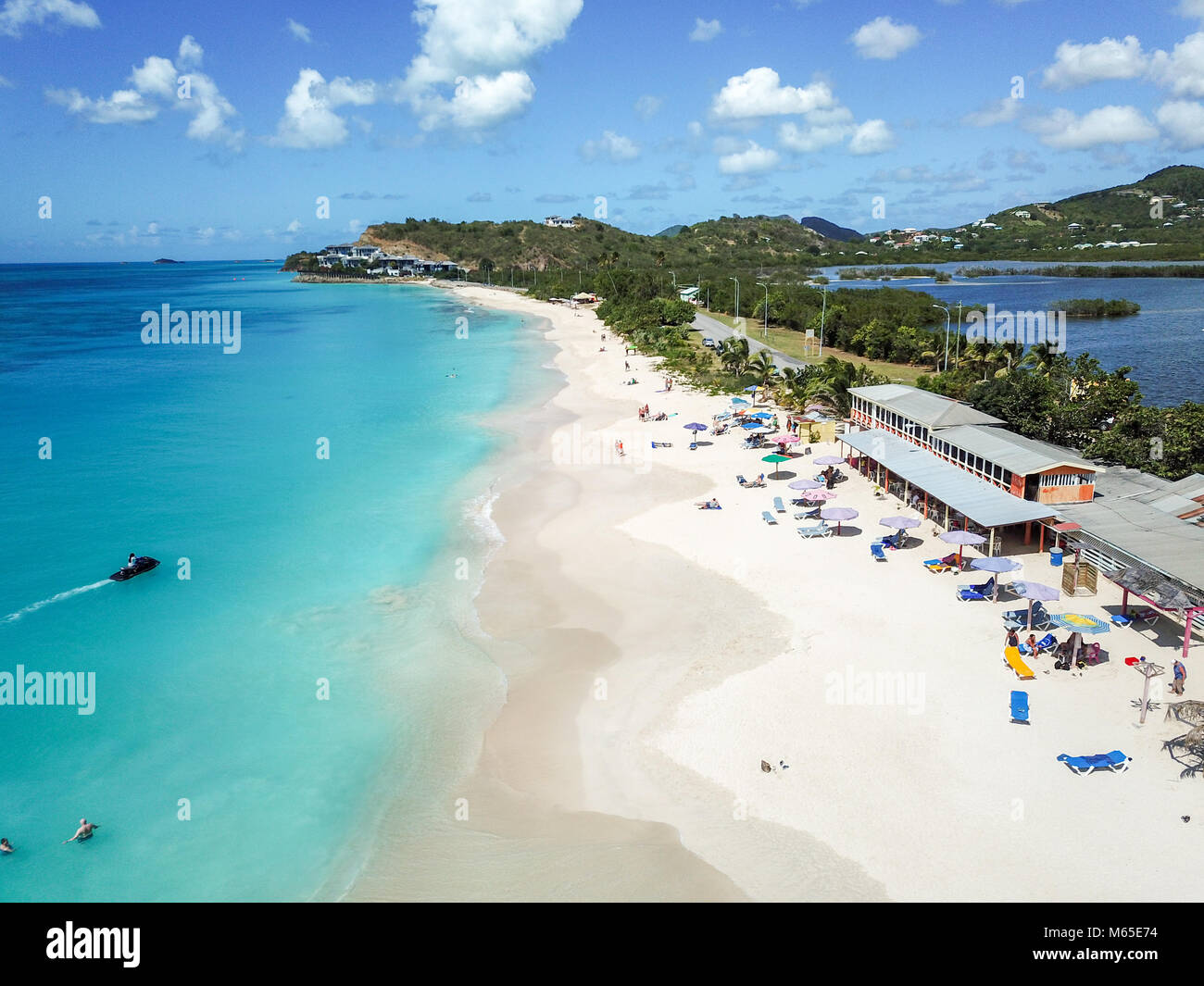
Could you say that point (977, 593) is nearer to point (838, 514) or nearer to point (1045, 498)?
point (838, 514)

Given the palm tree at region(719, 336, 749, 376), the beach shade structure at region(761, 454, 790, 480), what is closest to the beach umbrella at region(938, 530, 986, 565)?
the beach shade structure at region(761, 454, 790, 480)

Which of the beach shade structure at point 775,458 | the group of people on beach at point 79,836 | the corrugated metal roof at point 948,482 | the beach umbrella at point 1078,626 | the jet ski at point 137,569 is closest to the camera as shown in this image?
the group of people on beach at point 79,836

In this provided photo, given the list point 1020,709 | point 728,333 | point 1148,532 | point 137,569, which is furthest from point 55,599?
point 728,333

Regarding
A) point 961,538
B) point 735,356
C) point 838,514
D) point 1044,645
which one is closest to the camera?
point 1044,645

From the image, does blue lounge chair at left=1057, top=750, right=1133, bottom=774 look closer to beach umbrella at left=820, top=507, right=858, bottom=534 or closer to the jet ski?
beach umbrella at left=820, top=507, right=858, bottom=534

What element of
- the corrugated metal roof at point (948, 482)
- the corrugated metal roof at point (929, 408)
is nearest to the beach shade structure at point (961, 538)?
the corrugated metal roof at point (948, 482)

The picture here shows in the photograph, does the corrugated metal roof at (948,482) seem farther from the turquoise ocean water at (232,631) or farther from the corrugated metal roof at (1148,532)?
the turquoise ocean water at (232,631)
